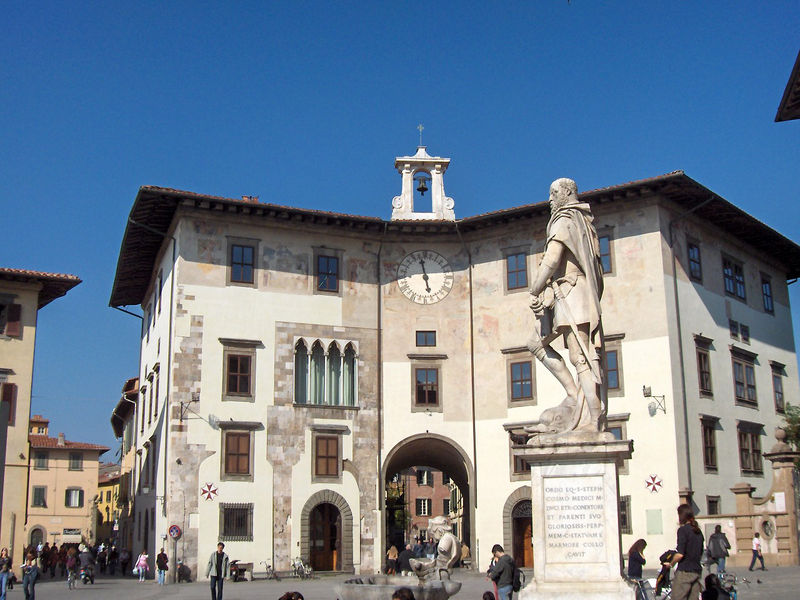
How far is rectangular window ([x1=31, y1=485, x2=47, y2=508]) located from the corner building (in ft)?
133

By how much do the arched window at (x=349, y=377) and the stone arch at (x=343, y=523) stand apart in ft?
11.8

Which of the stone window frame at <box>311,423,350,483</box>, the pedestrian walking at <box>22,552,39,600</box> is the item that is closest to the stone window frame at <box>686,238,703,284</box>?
the stone window frame at <box>311,423,350,483</box>

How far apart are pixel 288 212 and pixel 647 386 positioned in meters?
14.8

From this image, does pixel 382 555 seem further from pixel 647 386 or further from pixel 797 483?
pixel 797 483

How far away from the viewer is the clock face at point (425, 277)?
125ft

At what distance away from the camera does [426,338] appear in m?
37.6

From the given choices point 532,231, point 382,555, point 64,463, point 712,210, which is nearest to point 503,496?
point 382,555

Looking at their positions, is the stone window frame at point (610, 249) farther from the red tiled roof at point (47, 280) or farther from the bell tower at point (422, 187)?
the red tiled roof at point (47, 280)

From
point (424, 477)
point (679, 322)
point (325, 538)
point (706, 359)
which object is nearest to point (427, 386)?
point (325, 538)

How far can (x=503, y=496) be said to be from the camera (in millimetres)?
35344

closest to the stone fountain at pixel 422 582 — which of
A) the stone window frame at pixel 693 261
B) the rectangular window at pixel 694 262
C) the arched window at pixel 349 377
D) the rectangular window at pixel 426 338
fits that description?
the arched window at pixel 349 377

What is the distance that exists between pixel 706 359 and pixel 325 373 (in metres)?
14.3

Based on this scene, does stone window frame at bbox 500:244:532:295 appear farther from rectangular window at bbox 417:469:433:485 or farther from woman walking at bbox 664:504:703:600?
rectangular window at bbox 417:469:433:485

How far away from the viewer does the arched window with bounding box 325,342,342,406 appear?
1427 inches
